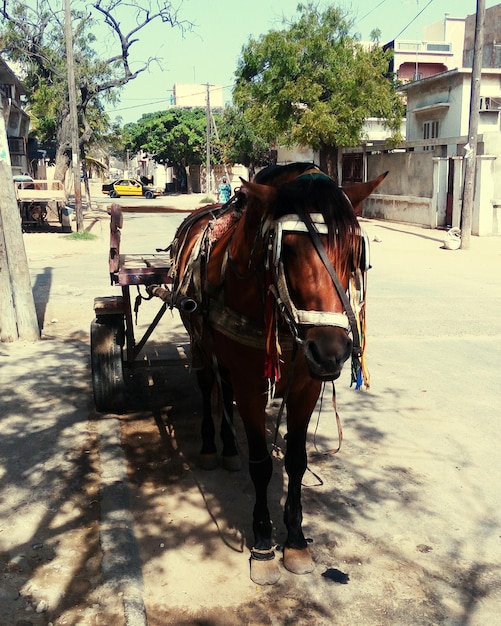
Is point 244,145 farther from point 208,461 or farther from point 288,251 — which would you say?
point 288,251

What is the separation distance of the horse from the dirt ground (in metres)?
0.30

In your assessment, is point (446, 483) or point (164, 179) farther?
point (164, 179)

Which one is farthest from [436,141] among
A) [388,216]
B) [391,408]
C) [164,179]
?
[164,179]

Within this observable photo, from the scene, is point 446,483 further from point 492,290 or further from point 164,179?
point 164,179

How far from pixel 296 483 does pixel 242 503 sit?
0.67 m

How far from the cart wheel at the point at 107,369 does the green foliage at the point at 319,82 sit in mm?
18084

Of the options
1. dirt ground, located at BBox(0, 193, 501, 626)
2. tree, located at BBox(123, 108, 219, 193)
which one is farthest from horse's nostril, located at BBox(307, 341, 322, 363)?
tree, located at BBox(123, 108, 219, 193)

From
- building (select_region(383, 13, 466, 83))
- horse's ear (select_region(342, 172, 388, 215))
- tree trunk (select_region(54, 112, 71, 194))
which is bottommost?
horse's ear (select_region(342, 172, 388, 215))

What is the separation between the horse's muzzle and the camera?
223 centimetres

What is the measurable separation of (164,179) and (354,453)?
74.7 meters

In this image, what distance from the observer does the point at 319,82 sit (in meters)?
22.2

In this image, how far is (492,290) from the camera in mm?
10383

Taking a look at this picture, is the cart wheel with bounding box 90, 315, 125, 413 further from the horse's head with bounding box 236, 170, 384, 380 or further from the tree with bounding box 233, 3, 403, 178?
the tree with bounding box 233, 3, 403, 178

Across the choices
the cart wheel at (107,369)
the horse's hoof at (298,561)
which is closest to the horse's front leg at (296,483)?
the horse's hoof at (298,561)
